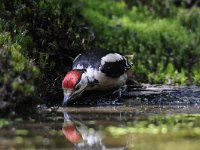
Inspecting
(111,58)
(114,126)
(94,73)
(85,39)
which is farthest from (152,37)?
(114,126)

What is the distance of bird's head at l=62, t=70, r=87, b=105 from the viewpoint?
751cm

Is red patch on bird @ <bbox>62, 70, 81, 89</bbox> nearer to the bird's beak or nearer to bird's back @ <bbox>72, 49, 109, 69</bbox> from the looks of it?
the bird's beak

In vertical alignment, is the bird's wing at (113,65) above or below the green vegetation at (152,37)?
below

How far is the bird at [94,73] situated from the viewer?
757cm

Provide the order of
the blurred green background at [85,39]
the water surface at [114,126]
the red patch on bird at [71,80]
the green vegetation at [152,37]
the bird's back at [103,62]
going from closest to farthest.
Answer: the water surface at [114,126]
the blurred green background at [85,39]
the red patch on bird at [71,80]
the bird's back at [103,62]
the green vegetation at [152,37]

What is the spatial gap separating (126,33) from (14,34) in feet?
10.5

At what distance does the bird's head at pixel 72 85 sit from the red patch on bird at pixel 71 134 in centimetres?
139

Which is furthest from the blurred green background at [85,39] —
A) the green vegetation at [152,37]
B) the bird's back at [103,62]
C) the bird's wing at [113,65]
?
the bird's wing at [113,65]

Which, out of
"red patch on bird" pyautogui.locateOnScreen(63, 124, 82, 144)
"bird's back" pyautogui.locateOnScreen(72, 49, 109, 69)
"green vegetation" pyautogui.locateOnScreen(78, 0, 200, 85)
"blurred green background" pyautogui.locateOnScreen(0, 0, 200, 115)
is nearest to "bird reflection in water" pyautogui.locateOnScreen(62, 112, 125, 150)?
"red patch on bird" pyautogui.locateOnScreen(63, 124, 82, 144)

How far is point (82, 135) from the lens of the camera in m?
5.65

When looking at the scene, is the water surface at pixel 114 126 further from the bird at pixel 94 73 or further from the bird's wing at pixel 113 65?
the bird's wing at pixel 113 65

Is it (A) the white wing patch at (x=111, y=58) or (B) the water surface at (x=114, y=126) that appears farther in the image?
(A) the white wing patch at (x=111, y=58)

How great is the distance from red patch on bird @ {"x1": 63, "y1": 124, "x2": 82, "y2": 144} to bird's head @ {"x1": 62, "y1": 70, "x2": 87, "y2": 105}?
139 cm

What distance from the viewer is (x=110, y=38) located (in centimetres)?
1075
